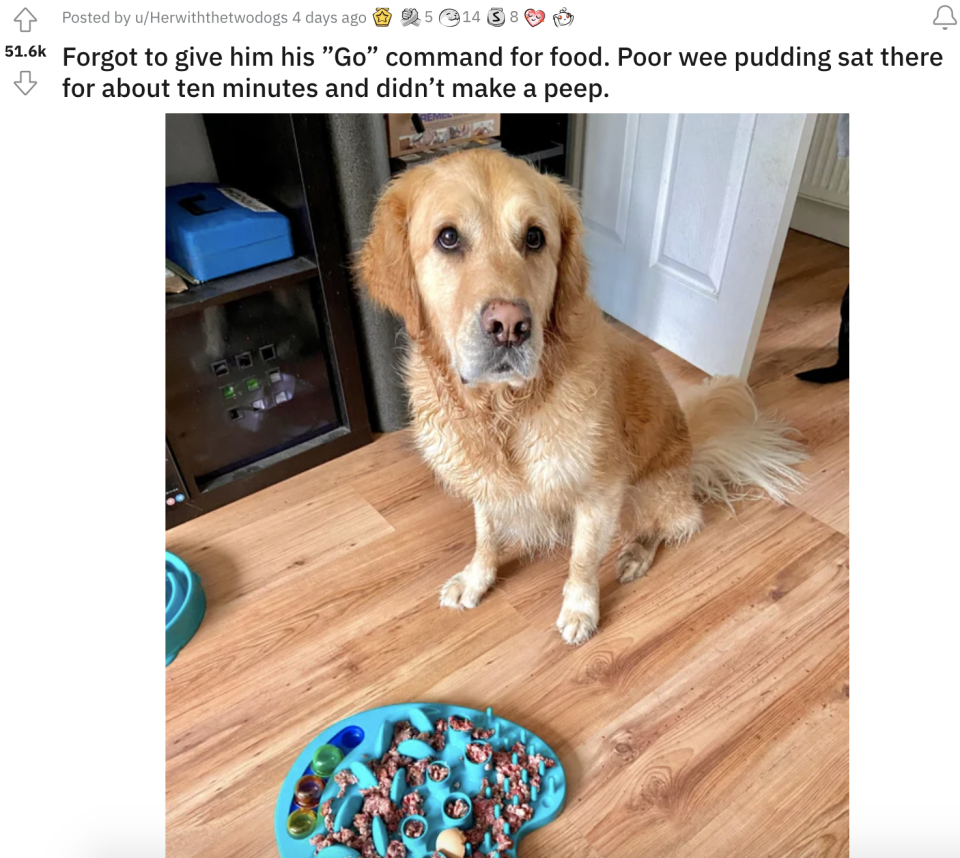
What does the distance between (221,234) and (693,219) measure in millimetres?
1508

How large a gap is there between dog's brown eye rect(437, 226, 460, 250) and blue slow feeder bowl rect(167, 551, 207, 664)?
105cm

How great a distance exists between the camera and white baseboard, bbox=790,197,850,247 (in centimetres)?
319

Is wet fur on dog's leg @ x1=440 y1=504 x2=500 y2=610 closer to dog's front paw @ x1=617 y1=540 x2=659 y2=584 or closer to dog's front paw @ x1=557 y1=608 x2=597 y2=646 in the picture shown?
dog's front paw @ x1=557 y1=608 x2=597 y2=646

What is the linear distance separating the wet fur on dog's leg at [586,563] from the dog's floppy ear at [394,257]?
0.56m

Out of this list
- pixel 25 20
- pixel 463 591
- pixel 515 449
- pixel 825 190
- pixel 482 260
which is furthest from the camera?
pixel 825 190

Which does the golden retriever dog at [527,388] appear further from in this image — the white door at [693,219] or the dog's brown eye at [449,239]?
the white door at [693,219]

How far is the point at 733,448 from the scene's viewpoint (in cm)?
187

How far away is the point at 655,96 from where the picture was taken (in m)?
0.90

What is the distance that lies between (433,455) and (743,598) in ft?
2.78

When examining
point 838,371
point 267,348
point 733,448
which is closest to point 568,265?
point 733,448

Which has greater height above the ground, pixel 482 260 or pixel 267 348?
pixel 482 260

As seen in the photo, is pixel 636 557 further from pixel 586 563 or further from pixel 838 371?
pixel 838 371

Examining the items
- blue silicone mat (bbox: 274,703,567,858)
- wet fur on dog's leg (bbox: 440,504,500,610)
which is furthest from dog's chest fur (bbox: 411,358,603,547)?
blue silicone mat (bbox: 274,703,567,858)

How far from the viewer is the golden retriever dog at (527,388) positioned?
111 centimetres
